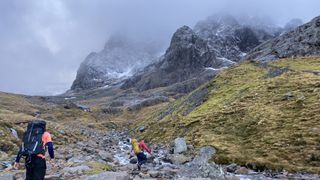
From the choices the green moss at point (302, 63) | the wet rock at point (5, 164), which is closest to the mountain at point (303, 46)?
the green moss at point (302, 63)

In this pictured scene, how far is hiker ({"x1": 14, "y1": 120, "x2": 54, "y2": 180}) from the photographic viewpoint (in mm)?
19203

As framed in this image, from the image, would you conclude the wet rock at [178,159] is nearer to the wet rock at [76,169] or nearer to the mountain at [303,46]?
the wet rock at [76,169]

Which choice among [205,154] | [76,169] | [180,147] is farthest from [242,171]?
[76,169]

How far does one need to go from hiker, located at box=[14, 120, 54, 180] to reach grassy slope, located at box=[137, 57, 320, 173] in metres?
20.4

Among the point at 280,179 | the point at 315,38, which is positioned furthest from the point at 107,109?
the point at 280,179

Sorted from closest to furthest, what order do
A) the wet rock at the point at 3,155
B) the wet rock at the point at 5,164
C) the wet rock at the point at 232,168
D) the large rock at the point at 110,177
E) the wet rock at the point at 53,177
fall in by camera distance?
the large rock at the point at 110,177, the wet rock at the point at 53,177, the wet rock at the point at 232,168, the wet rock at the point at 5,164, the wet rock at the point at 3,155

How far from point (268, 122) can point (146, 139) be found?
78.6 feet

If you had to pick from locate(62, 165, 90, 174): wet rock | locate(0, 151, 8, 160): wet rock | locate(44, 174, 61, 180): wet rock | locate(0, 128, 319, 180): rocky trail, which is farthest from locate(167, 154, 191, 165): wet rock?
locate(0, 151, 8, 160): wet rock

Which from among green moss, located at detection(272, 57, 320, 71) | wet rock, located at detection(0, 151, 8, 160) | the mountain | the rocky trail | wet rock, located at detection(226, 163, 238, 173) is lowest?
wet rock, located at detection(226, 163, 238, 173)

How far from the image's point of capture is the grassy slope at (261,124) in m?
35.2

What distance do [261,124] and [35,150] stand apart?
3014 cm

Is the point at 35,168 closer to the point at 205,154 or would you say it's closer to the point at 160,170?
the point at 160,170

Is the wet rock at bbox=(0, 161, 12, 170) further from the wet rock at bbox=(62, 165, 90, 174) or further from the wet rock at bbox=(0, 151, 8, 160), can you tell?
the wet rock at bbox=(62, 165, 90, 174)

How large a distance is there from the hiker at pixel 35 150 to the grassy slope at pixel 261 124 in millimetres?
20399
